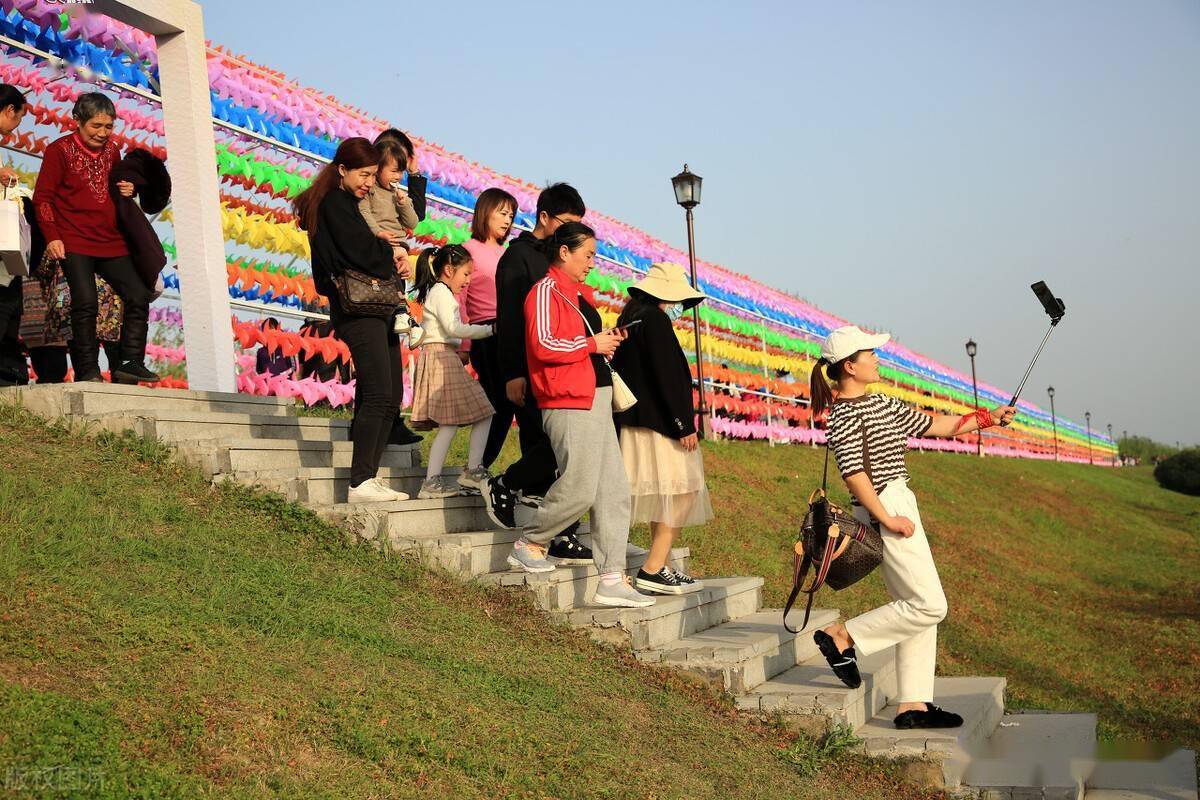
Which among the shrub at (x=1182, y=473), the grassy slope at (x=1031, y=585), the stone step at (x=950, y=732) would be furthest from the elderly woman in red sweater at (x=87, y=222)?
the shrub at (x=1182, y=473)

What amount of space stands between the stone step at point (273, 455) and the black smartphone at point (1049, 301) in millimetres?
4223

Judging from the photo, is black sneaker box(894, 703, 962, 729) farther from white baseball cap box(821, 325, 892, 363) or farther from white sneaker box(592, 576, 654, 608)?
white baseball cap box(821, 325, 892, 363)

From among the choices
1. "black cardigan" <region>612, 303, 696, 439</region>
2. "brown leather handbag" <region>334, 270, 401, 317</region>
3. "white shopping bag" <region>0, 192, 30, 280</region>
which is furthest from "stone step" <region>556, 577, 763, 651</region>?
"white shopping bag" <region>0, 192, 30, 280</region>

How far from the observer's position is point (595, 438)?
20.9 feet

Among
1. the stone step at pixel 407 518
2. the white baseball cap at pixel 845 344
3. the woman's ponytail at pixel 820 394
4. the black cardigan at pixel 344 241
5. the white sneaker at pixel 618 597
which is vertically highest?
the black cardigan at pixel 344 241

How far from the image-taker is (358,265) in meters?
6.79

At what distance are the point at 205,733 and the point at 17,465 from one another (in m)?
2.86

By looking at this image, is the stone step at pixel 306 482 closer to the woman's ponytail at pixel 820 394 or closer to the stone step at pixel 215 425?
the stone step at pixel 215 425

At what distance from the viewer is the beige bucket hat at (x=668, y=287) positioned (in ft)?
23.0

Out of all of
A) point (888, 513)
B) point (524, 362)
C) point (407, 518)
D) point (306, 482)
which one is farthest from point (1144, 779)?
point (306, 482)

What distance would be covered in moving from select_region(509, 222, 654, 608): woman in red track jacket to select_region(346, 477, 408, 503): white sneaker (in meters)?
0.85

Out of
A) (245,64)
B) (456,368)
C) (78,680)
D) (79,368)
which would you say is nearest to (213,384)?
Answer: (79,368)

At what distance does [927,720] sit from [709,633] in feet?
4.95

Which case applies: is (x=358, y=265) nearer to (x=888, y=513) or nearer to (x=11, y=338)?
(x=11, y=338)
